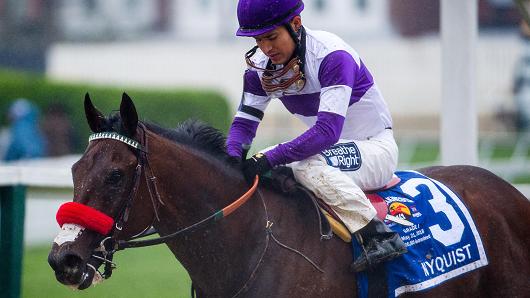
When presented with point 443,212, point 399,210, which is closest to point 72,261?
point 399,210

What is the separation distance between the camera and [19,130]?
12.7 meters

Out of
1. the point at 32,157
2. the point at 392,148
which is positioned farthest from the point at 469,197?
the point at 32,157

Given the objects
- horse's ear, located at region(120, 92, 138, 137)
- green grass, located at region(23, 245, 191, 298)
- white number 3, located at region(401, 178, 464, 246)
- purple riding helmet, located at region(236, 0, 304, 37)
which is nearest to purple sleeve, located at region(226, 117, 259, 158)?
purple riding helmet, located at region(236, 0, 304, 37)

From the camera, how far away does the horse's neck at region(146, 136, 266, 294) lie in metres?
4.12

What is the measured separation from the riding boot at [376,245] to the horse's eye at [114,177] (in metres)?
1.15

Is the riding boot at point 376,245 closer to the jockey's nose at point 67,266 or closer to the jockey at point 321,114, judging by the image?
the jockey at point 321,114

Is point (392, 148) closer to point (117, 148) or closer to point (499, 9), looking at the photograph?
point (117, 148)

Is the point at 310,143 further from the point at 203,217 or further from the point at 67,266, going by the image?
the point at 67,266

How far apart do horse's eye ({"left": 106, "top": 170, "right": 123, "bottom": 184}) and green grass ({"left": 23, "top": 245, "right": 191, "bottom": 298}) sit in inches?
143

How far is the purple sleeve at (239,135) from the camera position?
4.61 meters

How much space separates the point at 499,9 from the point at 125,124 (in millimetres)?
20131

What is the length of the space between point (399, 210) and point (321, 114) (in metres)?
0.67

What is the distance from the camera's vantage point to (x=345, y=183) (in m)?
4.36

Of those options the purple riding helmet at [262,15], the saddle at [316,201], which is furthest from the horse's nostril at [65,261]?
the purple riding helmet at [262,15]
